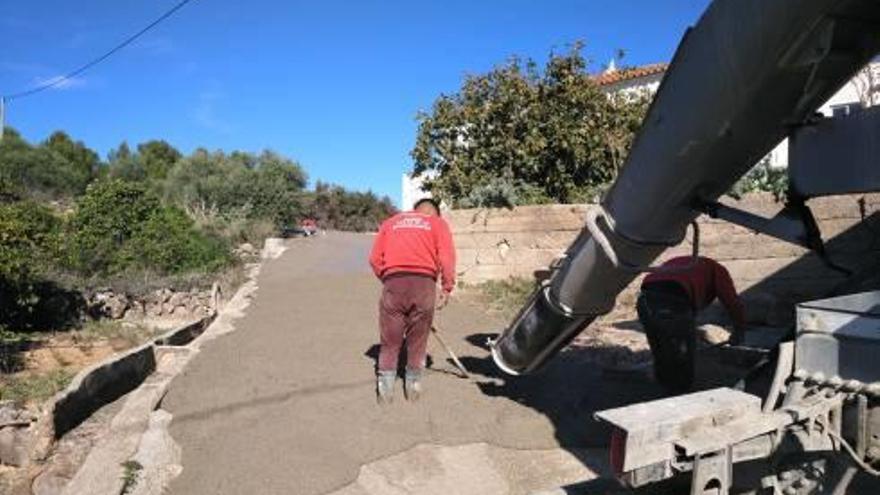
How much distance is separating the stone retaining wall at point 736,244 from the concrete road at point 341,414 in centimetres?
232

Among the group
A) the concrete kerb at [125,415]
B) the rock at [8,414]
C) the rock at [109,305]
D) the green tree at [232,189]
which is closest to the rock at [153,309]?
the rock at [109,305]

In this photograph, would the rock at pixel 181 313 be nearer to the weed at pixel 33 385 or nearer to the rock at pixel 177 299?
the rock at pixel 177 299

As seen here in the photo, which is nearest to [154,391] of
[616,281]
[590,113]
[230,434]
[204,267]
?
[230,434]

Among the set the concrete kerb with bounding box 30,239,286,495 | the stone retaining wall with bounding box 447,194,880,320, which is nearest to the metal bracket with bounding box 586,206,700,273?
the stone retaining wall with bounding box 447,194,880,320

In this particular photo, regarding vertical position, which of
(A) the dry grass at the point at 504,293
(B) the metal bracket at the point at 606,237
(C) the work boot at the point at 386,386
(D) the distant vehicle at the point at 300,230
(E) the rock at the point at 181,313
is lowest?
(E) the rock at the point at 181,313

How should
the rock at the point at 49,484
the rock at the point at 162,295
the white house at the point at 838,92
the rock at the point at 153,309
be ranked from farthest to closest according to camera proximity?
the rock at the point at 162,295, the rock at the point at 153,309, the rock at the point at 49,484, the white house at the point at 838,92

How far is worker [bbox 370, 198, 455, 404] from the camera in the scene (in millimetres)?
7027

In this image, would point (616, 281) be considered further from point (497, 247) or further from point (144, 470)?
point (497, 247)

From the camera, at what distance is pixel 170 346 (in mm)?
9969

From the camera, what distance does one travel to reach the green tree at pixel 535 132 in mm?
15555

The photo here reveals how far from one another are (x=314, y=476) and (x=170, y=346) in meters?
4.84

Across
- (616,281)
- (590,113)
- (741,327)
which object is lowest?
(741,327)

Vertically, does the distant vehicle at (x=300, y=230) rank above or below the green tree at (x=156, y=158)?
below

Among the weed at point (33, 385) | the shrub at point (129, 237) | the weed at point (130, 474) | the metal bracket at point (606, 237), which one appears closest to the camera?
the metal bracket at point (606, 237)
